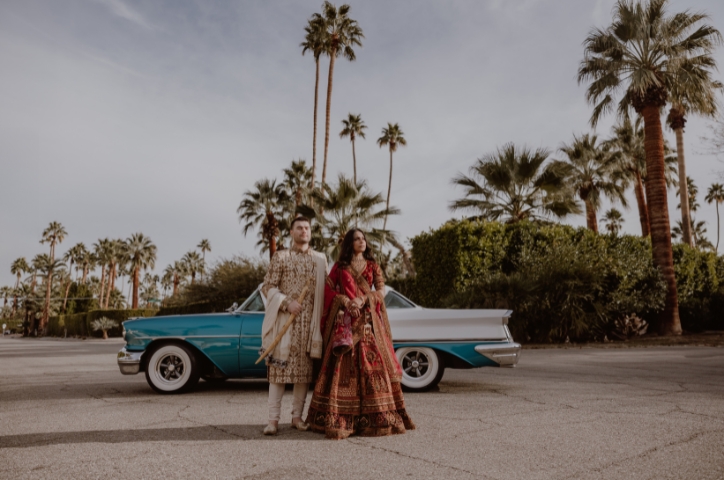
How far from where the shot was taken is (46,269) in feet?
252

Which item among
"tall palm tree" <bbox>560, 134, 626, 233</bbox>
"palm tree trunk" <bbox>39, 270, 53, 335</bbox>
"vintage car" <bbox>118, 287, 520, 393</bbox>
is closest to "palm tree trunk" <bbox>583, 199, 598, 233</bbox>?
"tall palm tree" <bbox>560, 134, 626, 233</bbox>

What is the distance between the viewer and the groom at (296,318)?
463cm

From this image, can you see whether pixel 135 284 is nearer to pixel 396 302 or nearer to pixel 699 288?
pixel 699 288

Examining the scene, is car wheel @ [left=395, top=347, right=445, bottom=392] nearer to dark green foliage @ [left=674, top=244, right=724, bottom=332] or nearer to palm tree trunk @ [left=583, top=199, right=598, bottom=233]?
dark green foliage @ [left=674, top=244, right=724, bottom=332]

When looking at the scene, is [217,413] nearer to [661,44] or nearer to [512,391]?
[512,391]

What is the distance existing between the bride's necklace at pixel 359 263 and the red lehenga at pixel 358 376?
0.05 metres

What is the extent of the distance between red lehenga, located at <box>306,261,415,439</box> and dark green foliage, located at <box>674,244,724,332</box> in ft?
68.2

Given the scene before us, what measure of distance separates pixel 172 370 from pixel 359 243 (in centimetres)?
394

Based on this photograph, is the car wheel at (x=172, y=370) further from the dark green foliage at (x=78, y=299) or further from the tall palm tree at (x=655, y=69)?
the dark green foliage at (x=78, y=299)

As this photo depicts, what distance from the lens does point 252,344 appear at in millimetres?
7227

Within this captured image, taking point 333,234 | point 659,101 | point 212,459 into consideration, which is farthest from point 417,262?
point 212,459

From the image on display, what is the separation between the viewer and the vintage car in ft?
23.7

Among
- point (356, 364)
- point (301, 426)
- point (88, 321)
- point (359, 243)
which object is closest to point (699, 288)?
point (359, 243)

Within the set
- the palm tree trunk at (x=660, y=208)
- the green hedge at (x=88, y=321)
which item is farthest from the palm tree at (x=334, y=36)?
the green hedge at (x=88, y=321)
